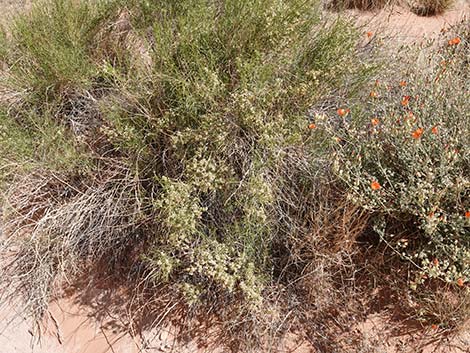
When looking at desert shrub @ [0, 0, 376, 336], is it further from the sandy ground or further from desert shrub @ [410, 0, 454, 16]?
desert shrub @ [410, 0, 454, 16]

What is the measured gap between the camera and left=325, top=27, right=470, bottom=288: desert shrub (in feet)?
6.45

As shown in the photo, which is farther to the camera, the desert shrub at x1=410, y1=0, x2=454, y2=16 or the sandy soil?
the desert shrub at x1=410, y1=0, x2=454, y2=16

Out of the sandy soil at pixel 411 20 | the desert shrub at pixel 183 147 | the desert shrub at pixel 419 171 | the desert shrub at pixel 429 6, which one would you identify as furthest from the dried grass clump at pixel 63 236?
the desert shrub at pixel 429 6

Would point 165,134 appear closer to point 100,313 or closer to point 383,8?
point 100,313

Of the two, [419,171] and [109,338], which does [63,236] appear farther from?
[419,171]

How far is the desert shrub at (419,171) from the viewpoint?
1965mm

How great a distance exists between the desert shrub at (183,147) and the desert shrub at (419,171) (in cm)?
29

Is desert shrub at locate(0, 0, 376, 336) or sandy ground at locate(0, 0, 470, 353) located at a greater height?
desert shrub at locate(0, 0, 376, 336)

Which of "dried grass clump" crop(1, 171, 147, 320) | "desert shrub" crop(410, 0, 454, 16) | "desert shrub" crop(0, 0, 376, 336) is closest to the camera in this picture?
"desert shrub" crop(0, 0, 376, 336)

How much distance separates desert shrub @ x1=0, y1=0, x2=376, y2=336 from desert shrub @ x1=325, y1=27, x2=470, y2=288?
29cm

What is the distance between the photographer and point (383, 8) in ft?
13.2

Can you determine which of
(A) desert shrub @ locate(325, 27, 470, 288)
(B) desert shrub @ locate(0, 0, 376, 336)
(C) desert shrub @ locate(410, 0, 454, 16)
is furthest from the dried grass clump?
(C) desert shrub @ locate(410, 0, 454, 16)

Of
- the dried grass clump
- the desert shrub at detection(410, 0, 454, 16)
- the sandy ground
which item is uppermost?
the desert shrub at detection(410, 0, 454, 16)

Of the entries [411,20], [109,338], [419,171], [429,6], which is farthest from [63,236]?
[429,6]
